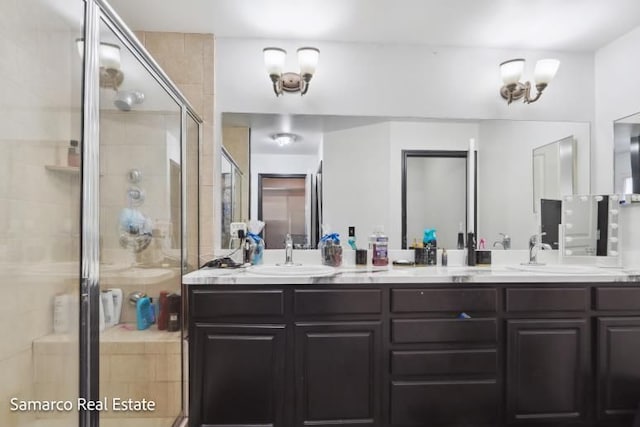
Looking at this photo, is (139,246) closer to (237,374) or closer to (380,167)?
(237,374)

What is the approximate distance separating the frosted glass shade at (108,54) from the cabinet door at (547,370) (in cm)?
215

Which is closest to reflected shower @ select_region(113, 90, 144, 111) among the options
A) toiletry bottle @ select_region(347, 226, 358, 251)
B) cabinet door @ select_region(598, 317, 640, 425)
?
A: toiletry bottle @ select_region(347, 226, 358, 251)

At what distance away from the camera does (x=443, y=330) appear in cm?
192

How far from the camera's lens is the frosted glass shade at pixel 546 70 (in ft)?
8.08

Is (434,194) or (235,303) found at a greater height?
(434,194)

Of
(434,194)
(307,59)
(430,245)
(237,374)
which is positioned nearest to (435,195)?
(434,194)

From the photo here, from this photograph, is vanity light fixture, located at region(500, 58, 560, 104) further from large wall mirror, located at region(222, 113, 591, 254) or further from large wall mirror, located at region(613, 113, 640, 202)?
large wall mirror, located at region(613, 113, 640, 202)

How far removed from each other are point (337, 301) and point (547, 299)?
110 centimetres

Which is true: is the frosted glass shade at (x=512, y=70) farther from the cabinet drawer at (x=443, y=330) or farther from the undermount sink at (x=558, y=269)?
the cabinet drawer at (x=443, y=330)

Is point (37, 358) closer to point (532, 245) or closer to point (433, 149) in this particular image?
point (433, 149)

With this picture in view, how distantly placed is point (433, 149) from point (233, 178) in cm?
135

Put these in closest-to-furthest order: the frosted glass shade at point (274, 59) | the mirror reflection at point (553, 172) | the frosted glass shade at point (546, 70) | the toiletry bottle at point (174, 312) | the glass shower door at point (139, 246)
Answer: the glass shower door at point (139, 246) → the toiletry bottle at point (174, 312) → the frosted glass shade at point (274, 59) → the frosted glass shade at point (546, 70) → the mirror reflection at point (553, 172)

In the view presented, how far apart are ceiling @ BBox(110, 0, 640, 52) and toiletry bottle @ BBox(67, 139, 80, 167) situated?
1281 mm

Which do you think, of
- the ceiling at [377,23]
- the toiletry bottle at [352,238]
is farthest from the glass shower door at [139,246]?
the toiletry bottle at [352,238]
